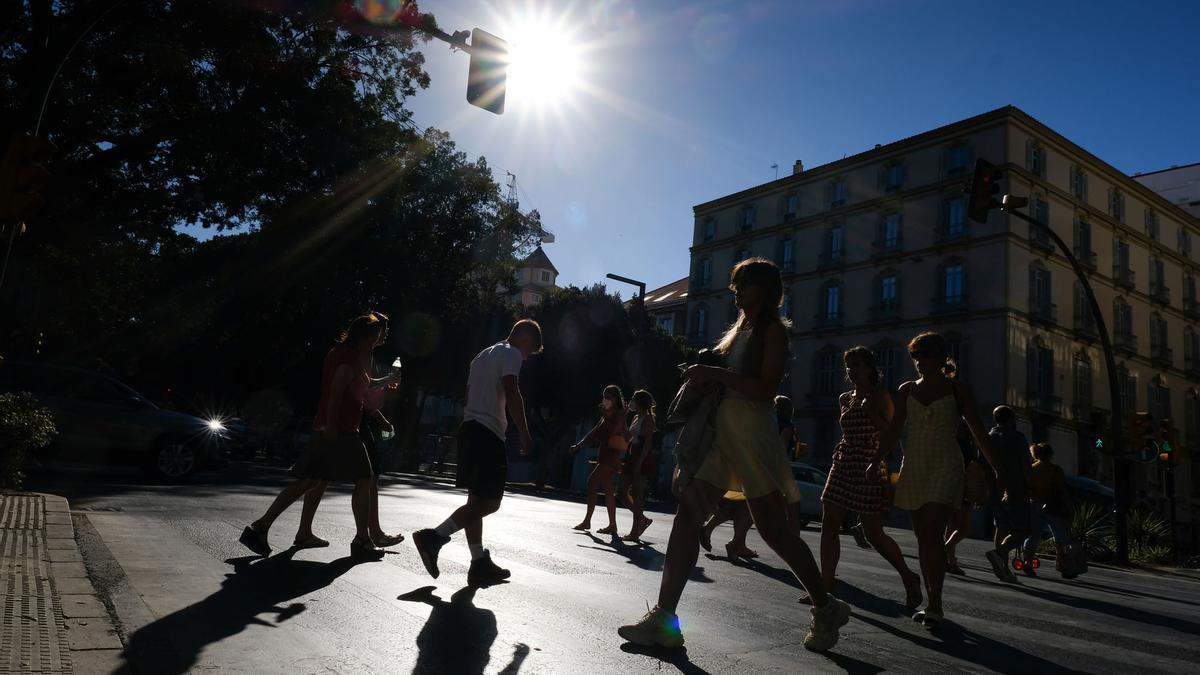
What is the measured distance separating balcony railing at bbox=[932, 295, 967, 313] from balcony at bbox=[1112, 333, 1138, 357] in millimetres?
9379

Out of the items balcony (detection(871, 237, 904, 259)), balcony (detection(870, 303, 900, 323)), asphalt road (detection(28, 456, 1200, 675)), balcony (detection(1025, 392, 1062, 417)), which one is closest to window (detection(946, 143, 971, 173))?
balcony (detection(871, 237, 904, 259))

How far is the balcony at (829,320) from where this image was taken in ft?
151

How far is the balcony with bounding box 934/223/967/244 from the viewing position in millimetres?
40625

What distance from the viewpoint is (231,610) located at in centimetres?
409

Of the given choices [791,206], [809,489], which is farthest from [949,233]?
[809,489]

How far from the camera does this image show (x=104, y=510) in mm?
8219

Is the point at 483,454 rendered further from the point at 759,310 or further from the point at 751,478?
the point at 759,310

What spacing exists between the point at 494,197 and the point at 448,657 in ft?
115

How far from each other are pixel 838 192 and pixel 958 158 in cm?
736

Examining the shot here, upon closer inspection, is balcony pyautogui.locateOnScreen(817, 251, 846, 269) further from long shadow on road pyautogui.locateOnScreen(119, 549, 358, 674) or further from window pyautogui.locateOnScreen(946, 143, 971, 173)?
long shadow on road pyautogui.locateOnScreen(119, 549, 358, 674)

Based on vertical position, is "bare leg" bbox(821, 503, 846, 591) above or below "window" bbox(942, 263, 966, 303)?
below

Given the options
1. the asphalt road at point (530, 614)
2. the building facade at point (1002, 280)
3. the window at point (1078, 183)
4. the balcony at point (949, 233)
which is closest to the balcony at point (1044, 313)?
the building facade at point (1002, 280)

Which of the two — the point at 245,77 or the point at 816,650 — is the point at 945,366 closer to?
the point at 816,650

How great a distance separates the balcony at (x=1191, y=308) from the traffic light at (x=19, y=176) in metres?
55.8
